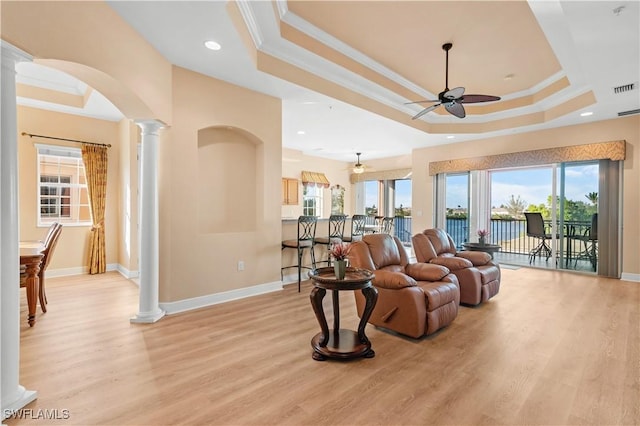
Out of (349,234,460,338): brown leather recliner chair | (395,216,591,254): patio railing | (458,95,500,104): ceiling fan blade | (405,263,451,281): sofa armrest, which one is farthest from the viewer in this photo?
(395,216,591,254): patio railing

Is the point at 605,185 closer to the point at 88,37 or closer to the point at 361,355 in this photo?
the point at 361,355

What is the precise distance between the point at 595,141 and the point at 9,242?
8.07 metres

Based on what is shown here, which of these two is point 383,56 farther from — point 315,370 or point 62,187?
point 62,187

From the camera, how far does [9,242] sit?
193 cm

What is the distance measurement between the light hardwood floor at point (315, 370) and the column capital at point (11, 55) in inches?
84.9

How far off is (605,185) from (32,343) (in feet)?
27.9

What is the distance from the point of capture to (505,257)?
7.91m

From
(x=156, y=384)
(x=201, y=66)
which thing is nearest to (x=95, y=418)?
(x=156, y=384)

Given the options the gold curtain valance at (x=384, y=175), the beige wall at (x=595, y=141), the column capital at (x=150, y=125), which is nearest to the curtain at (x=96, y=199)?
the column capital at (x=150, y=125)

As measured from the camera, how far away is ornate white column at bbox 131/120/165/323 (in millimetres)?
3422

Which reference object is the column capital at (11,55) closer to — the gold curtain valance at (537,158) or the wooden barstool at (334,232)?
the wooden barstool at (334,232)

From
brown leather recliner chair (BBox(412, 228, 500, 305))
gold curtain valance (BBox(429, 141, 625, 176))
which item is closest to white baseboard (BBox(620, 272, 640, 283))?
gold curtain valance (BBox(429, 141, 625, 176))

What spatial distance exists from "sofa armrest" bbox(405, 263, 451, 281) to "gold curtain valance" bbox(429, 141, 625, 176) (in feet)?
14.5

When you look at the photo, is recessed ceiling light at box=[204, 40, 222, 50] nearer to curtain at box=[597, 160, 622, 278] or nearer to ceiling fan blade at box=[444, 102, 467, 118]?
ceiling fan blade at box=[444, 102, 467, 118]
